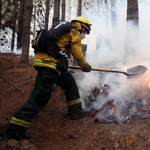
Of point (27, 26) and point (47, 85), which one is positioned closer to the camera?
point (47, 85)

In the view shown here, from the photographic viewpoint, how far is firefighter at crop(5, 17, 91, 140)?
2.79 meters

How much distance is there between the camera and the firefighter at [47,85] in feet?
9.15

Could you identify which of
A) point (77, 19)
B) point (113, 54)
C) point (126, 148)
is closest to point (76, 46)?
point (77, 19)

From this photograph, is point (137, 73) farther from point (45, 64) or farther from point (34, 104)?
point (34, 104)

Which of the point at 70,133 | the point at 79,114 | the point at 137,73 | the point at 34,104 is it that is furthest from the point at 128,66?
the point at 34,104

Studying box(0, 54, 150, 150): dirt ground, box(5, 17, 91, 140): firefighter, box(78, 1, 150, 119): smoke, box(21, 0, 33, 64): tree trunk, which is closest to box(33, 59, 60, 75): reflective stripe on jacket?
box(5, 17, 91, 140): firefighter

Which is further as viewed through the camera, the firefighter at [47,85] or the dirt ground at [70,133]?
the firefighter at [47,85]

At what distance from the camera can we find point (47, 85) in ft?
10.1

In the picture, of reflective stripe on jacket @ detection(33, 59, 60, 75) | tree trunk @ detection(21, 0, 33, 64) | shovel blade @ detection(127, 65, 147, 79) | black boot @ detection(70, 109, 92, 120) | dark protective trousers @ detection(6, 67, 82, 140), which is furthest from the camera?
tree trunk @ detection(21, 0, 33, 64)

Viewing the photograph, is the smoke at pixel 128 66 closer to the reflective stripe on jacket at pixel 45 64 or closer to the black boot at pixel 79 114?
A: the black boot at pixel 79 114

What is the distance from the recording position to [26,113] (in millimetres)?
2854

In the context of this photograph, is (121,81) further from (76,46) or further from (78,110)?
(76,46)

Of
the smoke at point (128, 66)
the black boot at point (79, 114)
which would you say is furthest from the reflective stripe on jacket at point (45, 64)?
the smoke at point (128, 66)

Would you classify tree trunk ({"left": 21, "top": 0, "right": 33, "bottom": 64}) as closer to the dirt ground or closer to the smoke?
the smoke
